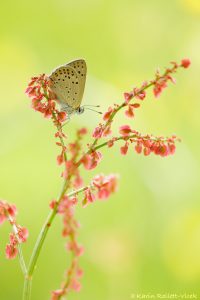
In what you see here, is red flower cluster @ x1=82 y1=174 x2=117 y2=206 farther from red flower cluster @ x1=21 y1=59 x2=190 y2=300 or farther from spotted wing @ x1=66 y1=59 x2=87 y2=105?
spotted wing @ x1=66 y1=59 x2=87 y2=105

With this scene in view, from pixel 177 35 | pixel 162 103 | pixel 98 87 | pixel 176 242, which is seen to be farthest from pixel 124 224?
pixel 177 35

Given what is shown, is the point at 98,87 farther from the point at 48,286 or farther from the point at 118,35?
the point at 118,35

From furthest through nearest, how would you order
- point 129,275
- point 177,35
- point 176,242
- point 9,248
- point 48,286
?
point 177,35
point 48,286
point 176,242
point 129,275
point 9,248

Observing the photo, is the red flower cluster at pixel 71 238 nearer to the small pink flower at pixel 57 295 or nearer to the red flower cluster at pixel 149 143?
the small pink flower at pixel 57 295

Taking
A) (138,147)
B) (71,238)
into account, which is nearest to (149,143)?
(138,147)

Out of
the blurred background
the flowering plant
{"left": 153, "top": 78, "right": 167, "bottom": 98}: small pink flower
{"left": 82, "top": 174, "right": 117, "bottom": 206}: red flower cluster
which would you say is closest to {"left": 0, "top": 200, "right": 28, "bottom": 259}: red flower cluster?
the flowering plant

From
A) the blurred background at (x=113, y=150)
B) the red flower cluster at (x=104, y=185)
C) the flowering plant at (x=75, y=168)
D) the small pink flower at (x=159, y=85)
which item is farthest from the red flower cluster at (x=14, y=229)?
the blurred background at (x=113, y=150)
